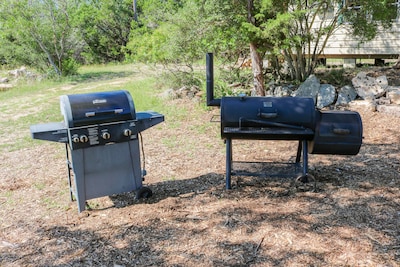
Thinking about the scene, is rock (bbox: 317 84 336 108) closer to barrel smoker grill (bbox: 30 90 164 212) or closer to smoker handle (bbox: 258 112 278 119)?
smoker handle (bbox: 258 112 278 119)

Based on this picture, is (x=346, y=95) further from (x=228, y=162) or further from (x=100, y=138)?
(x=100, y=138)

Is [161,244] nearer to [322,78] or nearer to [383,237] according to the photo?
[383,237]

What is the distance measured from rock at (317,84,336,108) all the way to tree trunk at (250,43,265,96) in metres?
1.17

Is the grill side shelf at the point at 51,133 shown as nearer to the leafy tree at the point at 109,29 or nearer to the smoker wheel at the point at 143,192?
the smoker wheel at the point at 143,192

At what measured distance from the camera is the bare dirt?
2.95 m

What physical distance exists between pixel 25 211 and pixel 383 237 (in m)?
3.38

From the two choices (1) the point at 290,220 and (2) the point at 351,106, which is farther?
(2) the point at 351,106

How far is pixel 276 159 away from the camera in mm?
5227

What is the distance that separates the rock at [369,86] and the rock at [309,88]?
0.74 meters

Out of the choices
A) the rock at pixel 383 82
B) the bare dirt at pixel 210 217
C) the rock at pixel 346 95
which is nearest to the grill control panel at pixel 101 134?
the bare dirt at pixel 210 217

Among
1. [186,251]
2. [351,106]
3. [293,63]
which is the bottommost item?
[186,251]

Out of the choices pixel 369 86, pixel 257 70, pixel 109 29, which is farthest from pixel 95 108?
pixel 109 29

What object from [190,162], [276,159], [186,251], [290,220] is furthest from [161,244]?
[276,159]

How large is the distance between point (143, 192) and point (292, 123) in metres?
1.70
